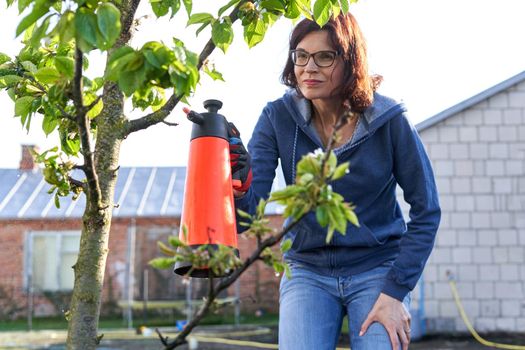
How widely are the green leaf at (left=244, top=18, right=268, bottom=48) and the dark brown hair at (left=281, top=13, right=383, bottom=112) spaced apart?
33 cm

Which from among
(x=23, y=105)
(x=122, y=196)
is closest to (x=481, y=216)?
(x=122, y=196)

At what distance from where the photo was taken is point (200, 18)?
2.18 metres

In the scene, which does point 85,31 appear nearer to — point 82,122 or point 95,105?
point 82,122

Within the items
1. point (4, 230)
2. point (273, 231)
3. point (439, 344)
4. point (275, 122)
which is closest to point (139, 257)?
point (4, 230)

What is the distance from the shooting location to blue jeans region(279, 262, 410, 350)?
268 centimetres

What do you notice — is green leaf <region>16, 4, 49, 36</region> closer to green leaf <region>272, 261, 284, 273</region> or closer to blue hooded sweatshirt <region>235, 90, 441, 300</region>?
green leaf <region>272, 261, 284, 273</region>

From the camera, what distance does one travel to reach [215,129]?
221 centimetres

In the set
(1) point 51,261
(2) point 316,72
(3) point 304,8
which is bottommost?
(1) point 51,261

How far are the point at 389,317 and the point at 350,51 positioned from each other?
87cm

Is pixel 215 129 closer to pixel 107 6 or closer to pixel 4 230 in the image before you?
pixel 107 6

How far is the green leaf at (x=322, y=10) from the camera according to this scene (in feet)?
7.28

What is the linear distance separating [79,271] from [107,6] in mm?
847

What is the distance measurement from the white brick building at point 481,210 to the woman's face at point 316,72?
1090 centimetres

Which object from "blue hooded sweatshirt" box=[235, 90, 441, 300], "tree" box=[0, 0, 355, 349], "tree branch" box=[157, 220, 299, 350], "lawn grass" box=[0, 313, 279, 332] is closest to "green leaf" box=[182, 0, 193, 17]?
"tree" box=[0, 0, 355, 349]
